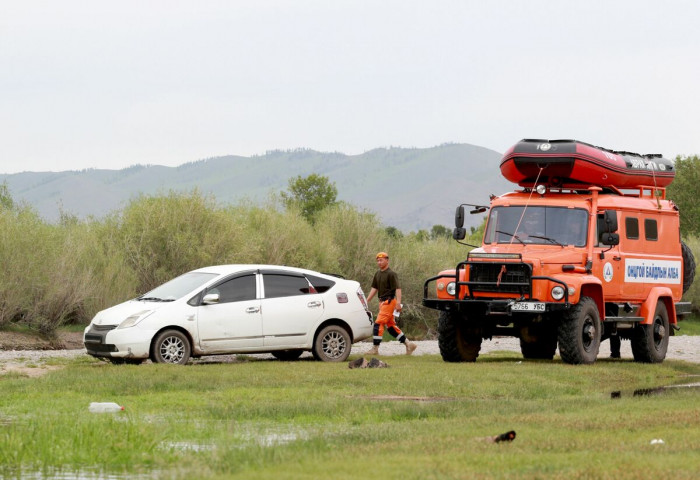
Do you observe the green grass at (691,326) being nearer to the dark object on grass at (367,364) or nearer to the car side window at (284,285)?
the car side window at (284,285)

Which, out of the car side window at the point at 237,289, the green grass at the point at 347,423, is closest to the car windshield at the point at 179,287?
the car side window at the point at 237,289

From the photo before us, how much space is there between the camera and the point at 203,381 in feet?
53.2

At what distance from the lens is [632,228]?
21.8 m

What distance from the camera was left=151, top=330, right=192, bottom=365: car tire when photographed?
1948 cm

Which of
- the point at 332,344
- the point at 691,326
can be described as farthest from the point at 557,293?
the point at 691,326

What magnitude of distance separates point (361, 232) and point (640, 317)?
84.2ft

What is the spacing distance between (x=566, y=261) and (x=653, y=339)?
10.9ft

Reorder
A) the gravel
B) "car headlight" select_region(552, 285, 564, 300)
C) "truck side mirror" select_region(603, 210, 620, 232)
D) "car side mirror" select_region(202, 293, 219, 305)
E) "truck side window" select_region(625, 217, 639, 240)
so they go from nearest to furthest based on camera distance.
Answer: "car headlight" select_region(552, 285, 564, 300), "car side mirror" select_region(202, 293, 219, 305), "truck side mirror" select_region(603, 210, 620, 232), "truck side window" select_region(625, 217, 639, 240), the gravel

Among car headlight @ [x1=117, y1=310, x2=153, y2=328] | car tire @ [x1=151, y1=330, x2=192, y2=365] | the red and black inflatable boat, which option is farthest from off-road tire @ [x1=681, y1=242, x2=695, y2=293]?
car headlight @ [x1=117, y1=310, x2=153, y2=328]

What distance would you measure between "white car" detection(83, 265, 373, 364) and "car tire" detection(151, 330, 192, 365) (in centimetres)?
2

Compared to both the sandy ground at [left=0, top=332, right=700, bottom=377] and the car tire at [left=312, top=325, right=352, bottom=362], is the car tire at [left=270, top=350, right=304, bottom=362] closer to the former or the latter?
the sandy ground at [left=0, top=332, right=700, bottom=377]

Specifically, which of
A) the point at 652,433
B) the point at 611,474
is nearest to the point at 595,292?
the point at 652,433

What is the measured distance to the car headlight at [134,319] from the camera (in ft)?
63.8

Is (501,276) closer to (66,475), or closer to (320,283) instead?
(320,283)
